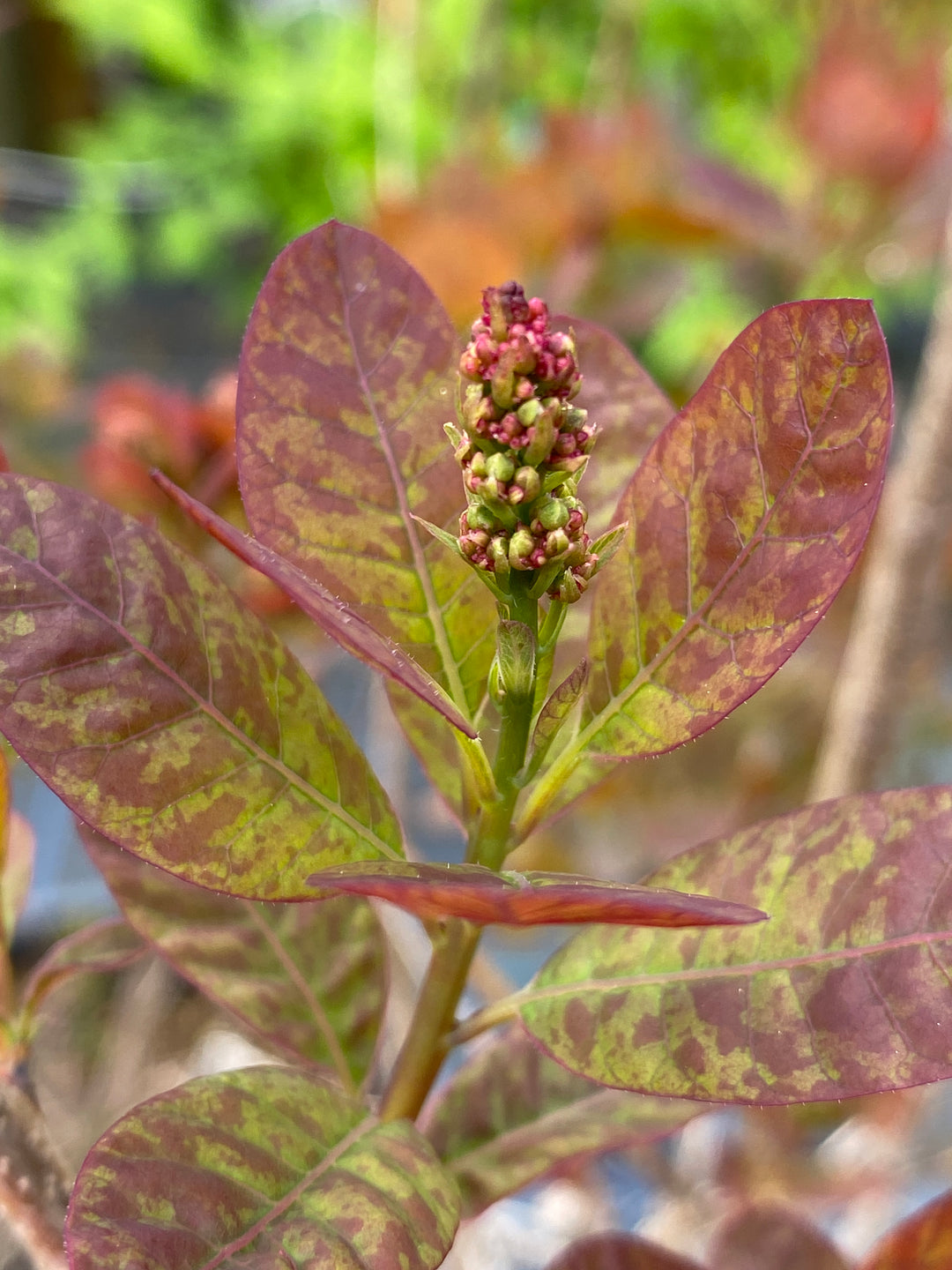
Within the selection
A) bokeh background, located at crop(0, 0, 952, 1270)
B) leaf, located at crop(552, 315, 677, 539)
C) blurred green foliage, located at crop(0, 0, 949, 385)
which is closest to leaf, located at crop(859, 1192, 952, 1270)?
leaf, located at crop(552, 315, 677, 539)

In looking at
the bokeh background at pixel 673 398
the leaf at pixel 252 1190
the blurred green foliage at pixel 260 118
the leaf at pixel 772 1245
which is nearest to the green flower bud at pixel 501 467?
the leaf at pixel 252 1190

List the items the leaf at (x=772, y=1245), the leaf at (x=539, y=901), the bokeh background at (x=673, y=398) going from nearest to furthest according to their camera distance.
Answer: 1. the leaf at (x=539, y=901)
2. the leaf at (x=772, y=1245)
3. the bokeh background at (x=673, y=398)

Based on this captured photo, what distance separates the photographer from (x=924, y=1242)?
0.44 metres

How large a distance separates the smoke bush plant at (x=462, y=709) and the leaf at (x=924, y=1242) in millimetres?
135

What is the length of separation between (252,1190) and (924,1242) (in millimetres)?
306

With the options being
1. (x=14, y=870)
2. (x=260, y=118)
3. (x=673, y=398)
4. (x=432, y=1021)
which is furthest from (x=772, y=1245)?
(x=260, y=118)

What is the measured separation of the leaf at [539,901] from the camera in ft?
0.78

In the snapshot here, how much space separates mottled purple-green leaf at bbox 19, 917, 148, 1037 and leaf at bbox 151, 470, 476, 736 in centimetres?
23

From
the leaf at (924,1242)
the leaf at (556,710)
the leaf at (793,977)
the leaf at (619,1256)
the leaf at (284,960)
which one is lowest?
the leaf at (619,1256)

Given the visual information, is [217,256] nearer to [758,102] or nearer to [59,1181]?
[758,102]

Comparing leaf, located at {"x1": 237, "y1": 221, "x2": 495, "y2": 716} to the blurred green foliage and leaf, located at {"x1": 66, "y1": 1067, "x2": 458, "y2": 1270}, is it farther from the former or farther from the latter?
the blurred green foliage

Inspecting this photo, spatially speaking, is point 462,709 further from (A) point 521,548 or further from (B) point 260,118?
(B) point 260,118

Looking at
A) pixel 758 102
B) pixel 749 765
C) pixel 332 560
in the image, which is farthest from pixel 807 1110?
pixel 758 102

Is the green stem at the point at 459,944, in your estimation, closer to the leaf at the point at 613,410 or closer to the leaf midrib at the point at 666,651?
the leaf midrib at the point at 666,651
